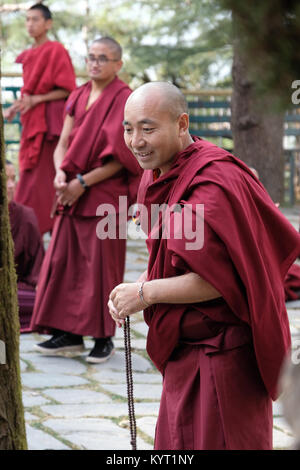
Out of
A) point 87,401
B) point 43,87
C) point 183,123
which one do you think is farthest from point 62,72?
point 183,123

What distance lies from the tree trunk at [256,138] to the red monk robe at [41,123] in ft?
8.08

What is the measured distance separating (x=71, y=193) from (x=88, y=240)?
0.34 meters

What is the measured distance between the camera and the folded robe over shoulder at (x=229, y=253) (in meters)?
2.67

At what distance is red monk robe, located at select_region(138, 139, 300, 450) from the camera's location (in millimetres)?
2682

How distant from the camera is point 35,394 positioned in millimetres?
5004

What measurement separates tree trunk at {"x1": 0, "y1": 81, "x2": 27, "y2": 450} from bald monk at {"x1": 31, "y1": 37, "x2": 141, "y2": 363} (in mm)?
2796

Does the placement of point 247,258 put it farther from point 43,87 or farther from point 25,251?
point 43,87

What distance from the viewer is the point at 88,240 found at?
5809 millimetres

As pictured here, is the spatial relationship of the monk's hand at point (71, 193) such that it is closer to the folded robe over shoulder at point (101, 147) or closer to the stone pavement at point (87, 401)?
the folded robe over shoulder at point (101, 147)

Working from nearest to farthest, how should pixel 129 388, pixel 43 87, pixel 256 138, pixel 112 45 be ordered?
pixel 129 388 → pixel 112 45 → pixel 43 87 → pixel 256 138

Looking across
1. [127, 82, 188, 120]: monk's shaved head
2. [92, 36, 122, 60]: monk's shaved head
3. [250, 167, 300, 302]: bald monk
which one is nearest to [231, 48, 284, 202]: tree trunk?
[250, 167, 300, 302]: bald monk

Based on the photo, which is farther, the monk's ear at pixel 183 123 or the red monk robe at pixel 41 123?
the red monk robe at pixel 41 123

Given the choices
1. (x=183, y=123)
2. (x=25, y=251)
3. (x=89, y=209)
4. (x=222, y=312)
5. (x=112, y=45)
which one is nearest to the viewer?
(x=222, y=312)

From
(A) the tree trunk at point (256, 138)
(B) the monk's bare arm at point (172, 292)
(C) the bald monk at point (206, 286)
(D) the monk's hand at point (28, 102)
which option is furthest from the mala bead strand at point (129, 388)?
(A) the tree trunk at point (256, 138)
